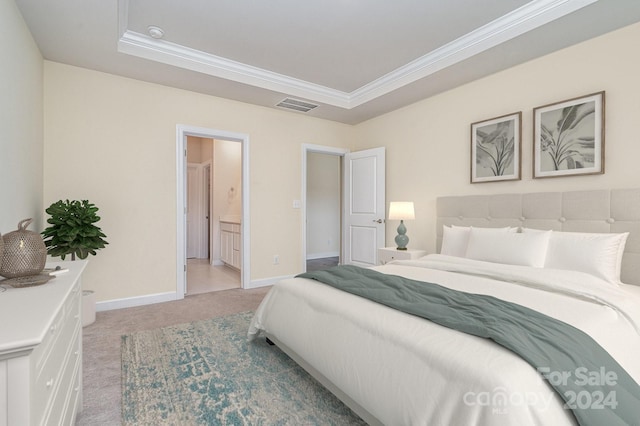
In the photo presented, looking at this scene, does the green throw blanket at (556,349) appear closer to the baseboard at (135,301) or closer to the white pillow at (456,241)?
the white pillow at (456,241)

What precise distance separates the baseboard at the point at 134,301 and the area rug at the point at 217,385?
2.98ft

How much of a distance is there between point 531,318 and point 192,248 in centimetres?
651

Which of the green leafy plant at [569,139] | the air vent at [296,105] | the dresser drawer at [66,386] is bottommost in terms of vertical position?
the dresser drawer at [66,386]

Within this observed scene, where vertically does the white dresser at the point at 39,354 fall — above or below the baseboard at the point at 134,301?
above

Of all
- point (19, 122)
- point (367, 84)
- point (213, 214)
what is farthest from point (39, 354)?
point (213, 214)

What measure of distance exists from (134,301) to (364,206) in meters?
3.16

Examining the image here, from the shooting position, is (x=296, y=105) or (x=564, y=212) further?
(x=296, y=105)

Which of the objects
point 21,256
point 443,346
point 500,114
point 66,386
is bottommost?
point 66,386

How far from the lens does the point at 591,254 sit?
2168 millimetres

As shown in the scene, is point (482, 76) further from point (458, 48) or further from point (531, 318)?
point (531, 318)

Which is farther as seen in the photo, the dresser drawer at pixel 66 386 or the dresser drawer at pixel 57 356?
the dresser drawer at pixel 66 386

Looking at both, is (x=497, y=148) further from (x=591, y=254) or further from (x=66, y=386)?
(x=66, y=386)

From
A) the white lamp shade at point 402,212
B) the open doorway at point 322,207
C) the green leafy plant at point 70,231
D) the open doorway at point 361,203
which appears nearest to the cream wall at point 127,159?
the green leafy plant at point 70,231

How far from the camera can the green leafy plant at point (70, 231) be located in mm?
2678
